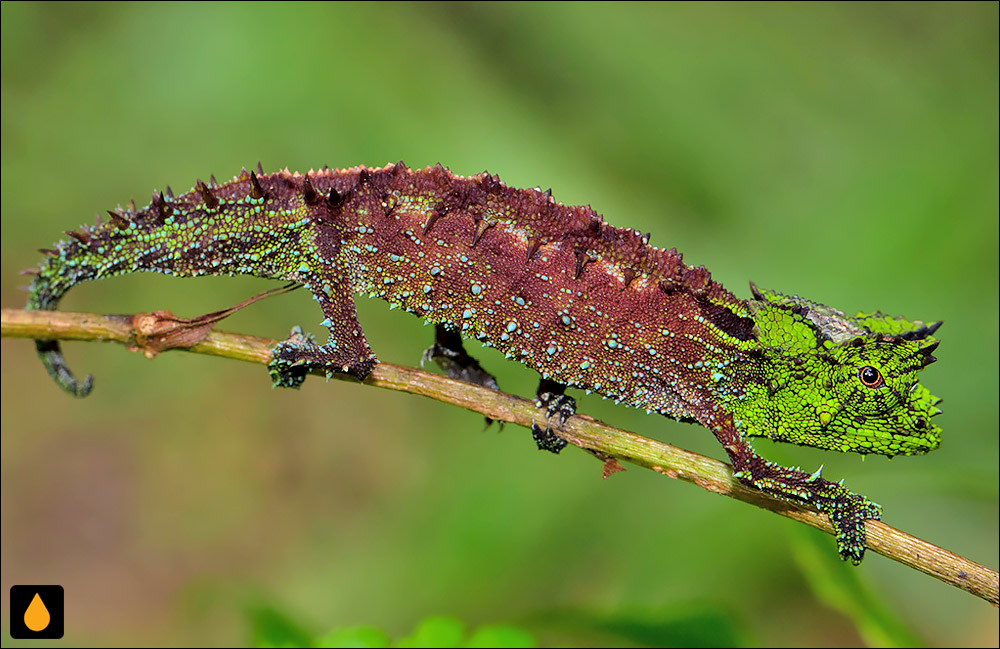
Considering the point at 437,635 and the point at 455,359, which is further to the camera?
the point at 455,359

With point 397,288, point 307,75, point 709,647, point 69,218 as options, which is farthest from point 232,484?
point 709,647

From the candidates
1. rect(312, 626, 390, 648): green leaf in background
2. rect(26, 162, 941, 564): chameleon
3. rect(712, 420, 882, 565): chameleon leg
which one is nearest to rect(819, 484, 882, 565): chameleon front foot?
rect(712, 420, 882, 565): chameleon leg

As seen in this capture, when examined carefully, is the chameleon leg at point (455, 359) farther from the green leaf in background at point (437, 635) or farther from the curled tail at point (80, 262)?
the curled tail at point (80, 262)

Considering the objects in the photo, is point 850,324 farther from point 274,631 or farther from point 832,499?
point 274,631

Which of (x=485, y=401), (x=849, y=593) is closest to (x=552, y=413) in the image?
(x=485, y=401)

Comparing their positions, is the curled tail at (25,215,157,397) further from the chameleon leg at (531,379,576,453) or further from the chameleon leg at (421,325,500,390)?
the chameleon leg at (531,379,576,453)

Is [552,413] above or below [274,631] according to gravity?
above

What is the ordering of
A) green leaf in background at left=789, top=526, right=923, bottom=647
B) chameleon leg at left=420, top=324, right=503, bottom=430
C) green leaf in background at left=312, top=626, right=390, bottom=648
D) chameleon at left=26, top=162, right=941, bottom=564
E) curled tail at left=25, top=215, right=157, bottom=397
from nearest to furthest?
1. green leaf in background at left=312, top=626, right=390, bottom=648
2. green leaf in background at left=789, top=526, right=923, bottom=647
3. chameleon at left=26, top=162, right=941, bottom=564
4. curled tail at left=25, top=215, right=157, bottom=397
5. chameleon leg at left=420, top=324, right=503, bottom=430
